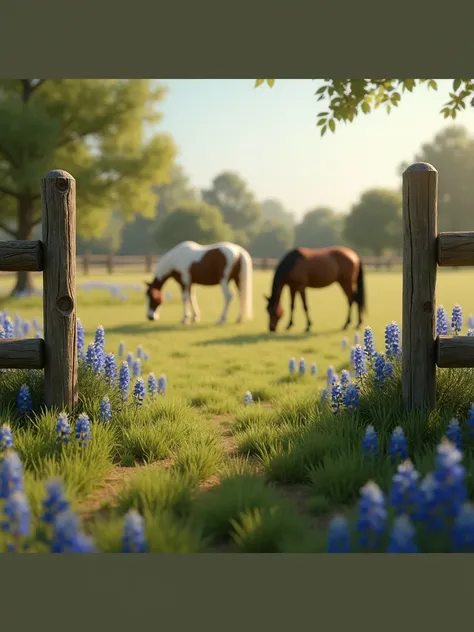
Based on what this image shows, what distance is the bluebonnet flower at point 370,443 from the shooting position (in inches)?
150

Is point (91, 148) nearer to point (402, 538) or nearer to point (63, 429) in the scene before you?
point (63, 429)

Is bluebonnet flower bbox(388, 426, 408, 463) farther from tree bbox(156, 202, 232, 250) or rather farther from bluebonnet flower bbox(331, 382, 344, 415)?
tree bbox(156, 202, 232, 250)

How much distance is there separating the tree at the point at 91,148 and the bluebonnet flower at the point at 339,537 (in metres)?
20.8

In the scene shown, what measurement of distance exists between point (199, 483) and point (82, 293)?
19529 millimetres

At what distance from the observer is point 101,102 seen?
2316 centimetres

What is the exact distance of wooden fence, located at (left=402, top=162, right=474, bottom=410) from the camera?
174 inches

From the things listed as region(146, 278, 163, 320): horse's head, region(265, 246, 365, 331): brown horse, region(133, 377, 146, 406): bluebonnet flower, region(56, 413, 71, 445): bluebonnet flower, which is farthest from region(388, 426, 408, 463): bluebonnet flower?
region(146, 278, 163, 320): horse's head

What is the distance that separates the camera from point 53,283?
464 centimetres

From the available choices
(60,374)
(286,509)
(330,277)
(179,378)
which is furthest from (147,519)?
(330,277)

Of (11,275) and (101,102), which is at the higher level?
(101,102)

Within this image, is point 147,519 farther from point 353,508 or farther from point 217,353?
point 217,353

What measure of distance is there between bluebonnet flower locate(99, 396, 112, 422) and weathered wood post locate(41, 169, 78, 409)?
0.30m

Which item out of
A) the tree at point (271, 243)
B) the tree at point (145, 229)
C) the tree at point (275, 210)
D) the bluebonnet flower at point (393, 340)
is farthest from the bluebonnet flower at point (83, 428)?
the tree at point (275, 210)

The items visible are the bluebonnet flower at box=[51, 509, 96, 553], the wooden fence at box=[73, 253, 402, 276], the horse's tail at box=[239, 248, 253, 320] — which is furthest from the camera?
the wooden fence at box=[73, 253, 402, 276]
